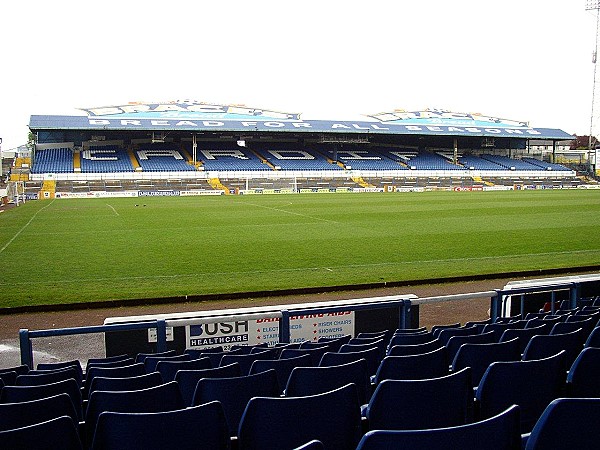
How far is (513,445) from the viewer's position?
2.41 m

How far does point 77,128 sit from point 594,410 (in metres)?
64.3

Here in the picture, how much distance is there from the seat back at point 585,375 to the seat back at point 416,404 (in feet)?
3.21

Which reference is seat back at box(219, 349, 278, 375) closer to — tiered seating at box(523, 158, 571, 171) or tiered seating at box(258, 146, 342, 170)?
tiered seating at box(258, 146, 342, 170)

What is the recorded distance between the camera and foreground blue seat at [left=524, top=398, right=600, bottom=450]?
232 centimetres

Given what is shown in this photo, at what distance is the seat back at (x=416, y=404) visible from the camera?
310 cm

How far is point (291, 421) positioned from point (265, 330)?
539 centimetres

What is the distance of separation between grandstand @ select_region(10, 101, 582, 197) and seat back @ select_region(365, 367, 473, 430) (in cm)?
5349

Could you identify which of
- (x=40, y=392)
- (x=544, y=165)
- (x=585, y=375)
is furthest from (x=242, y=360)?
(x=544, y=165)

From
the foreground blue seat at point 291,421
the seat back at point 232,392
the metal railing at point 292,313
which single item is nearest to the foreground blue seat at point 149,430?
the foreground blue seat at point 291,421

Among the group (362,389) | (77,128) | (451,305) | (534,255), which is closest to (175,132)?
(77,128)

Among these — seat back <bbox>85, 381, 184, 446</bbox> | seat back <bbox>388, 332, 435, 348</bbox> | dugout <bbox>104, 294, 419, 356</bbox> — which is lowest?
dugout <bbox>104, 294, 419, 356</bbox>

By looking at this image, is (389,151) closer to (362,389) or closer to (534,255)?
(534,255)

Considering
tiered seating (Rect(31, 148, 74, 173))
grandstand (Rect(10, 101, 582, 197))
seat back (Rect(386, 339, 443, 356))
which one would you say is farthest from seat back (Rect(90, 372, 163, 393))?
tiered seating (Rect(31, 148, 74, 173))

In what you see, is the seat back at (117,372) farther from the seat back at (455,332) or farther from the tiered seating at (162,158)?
the tiered seating at (162,158)
